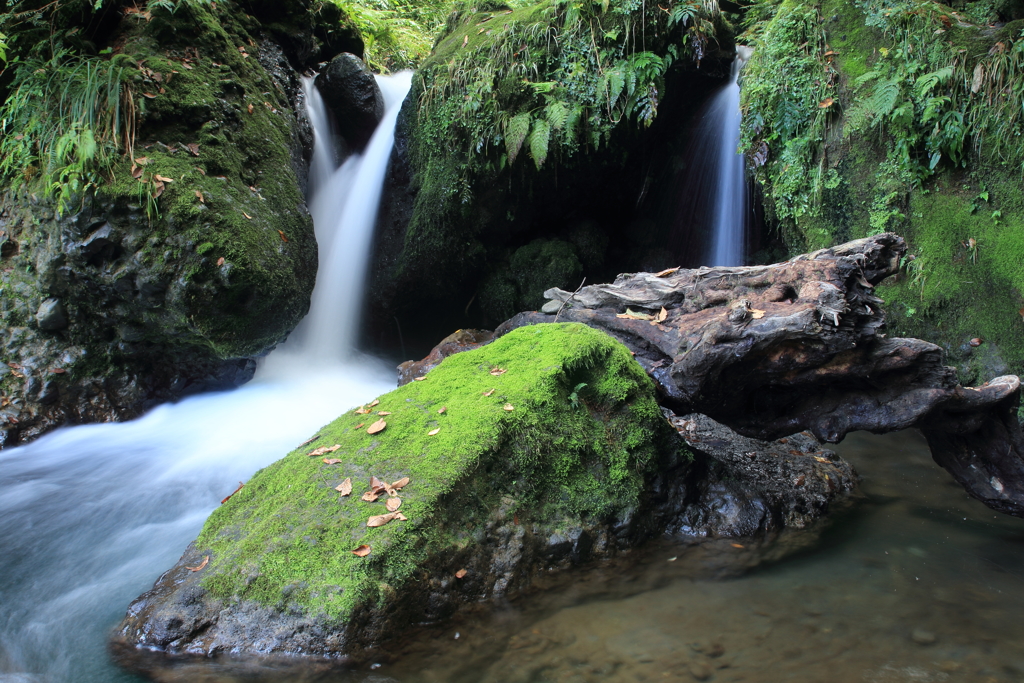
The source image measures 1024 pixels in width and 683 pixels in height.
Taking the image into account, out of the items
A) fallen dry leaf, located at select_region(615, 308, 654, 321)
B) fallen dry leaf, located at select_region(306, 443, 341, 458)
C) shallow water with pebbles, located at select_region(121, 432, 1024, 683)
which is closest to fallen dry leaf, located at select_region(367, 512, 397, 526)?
shallow water with pebbles, located at select_region(121, 432, 1024, 683)

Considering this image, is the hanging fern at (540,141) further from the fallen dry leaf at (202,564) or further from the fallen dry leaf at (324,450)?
the fallen dry leaf at (202,564)

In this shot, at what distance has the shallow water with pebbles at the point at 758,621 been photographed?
230 cm

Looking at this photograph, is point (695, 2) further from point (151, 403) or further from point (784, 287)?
point (151, 403)

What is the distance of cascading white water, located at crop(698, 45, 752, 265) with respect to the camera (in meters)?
7.64

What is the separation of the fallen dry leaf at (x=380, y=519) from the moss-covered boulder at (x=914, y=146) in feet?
18.7

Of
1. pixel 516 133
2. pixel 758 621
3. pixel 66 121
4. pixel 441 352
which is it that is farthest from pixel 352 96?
pixel 758 621

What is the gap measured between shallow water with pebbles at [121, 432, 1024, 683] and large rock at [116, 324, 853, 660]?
156 mm

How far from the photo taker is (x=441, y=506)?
9.42ft

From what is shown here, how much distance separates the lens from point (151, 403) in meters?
6.42

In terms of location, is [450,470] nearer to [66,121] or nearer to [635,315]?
[635,315]

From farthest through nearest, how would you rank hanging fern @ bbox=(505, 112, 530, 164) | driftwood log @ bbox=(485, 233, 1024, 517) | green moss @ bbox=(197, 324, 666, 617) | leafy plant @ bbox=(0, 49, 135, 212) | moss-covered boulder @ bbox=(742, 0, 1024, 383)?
1. hanging fern @ bbox=(505, 112, 530, 164)
2. leafy plant @ bbox=(0, 49, 135, 212)
3. moss-covered boulder @ bbox=(742, 0, 1024, 383)
4. driftwood log @ bbox=(485, 233, 1024, 517)
5. green moss @ bbox=(197, 324, 666, 617)

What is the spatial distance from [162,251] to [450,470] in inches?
169

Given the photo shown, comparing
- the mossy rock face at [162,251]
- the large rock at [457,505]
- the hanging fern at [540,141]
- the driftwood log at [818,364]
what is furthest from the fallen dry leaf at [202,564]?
the hanging fern at [540,141]

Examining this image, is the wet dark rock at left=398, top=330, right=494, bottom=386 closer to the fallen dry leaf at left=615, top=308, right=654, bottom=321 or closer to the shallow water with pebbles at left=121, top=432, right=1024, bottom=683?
the fallen dry leaf at left=615, top=308, right=654, bottom=321
